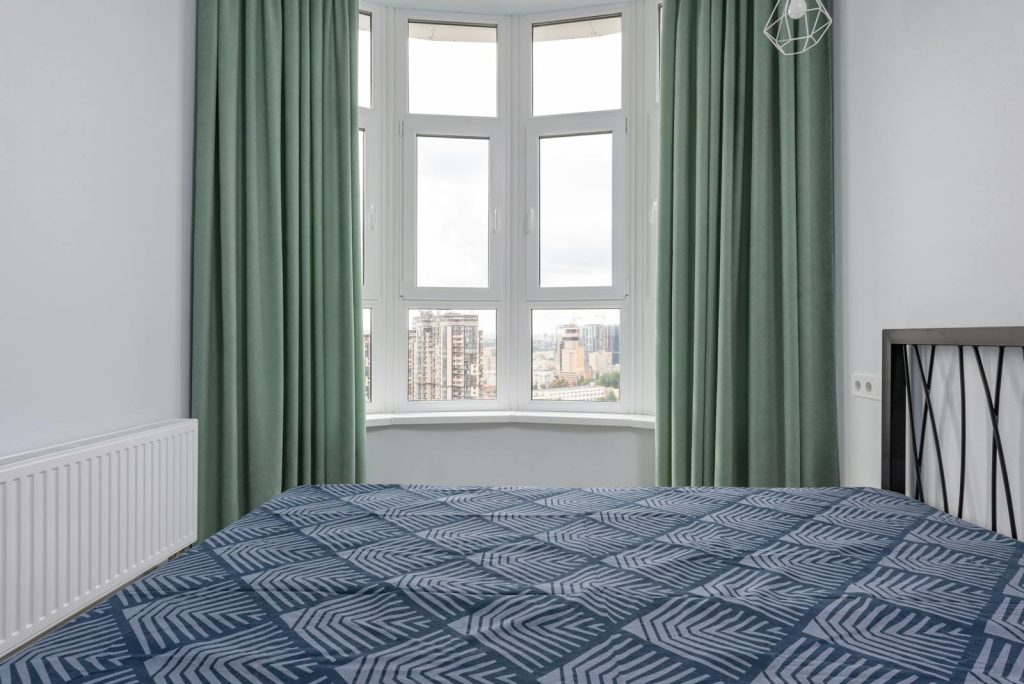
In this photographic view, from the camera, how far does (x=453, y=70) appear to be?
9.75 ft

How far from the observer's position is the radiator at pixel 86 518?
154 centimetres

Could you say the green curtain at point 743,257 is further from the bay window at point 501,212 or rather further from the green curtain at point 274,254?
the green curtain at point 274,254

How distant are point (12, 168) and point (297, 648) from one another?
1.53 metres

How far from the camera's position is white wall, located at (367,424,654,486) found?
2.78m

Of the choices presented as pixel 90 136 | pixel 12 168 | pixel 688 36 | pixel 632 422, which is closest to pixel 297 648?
pixel 12 168

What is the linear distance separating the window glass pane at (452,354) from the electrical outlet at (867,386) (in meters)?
1.48

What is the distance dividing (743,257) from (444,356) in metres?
1.36

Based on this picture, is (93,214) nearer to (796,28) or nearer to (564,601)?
(564,601)

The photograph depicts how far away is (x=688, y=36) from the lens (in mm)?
2551

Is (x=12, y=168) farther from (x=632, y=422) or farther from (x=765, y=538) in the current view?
(x=632, y=422)

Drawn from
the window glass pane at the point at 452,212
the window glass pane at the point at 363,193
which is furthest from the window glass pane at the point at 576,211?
the window glass pane at the point at 363,193

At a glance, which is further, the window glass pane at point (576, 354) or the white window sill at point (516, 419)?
the window glass pane at point (576, 354)

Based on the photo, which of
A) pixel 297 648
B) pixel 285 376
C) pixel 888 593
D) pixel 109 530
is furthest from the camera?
pixel 285 376

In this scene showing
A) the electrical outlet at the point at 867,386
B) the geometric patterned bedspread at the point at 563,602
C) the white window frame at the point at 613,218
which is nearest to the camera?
the geometric patterned bedspread at the point at 563,602
